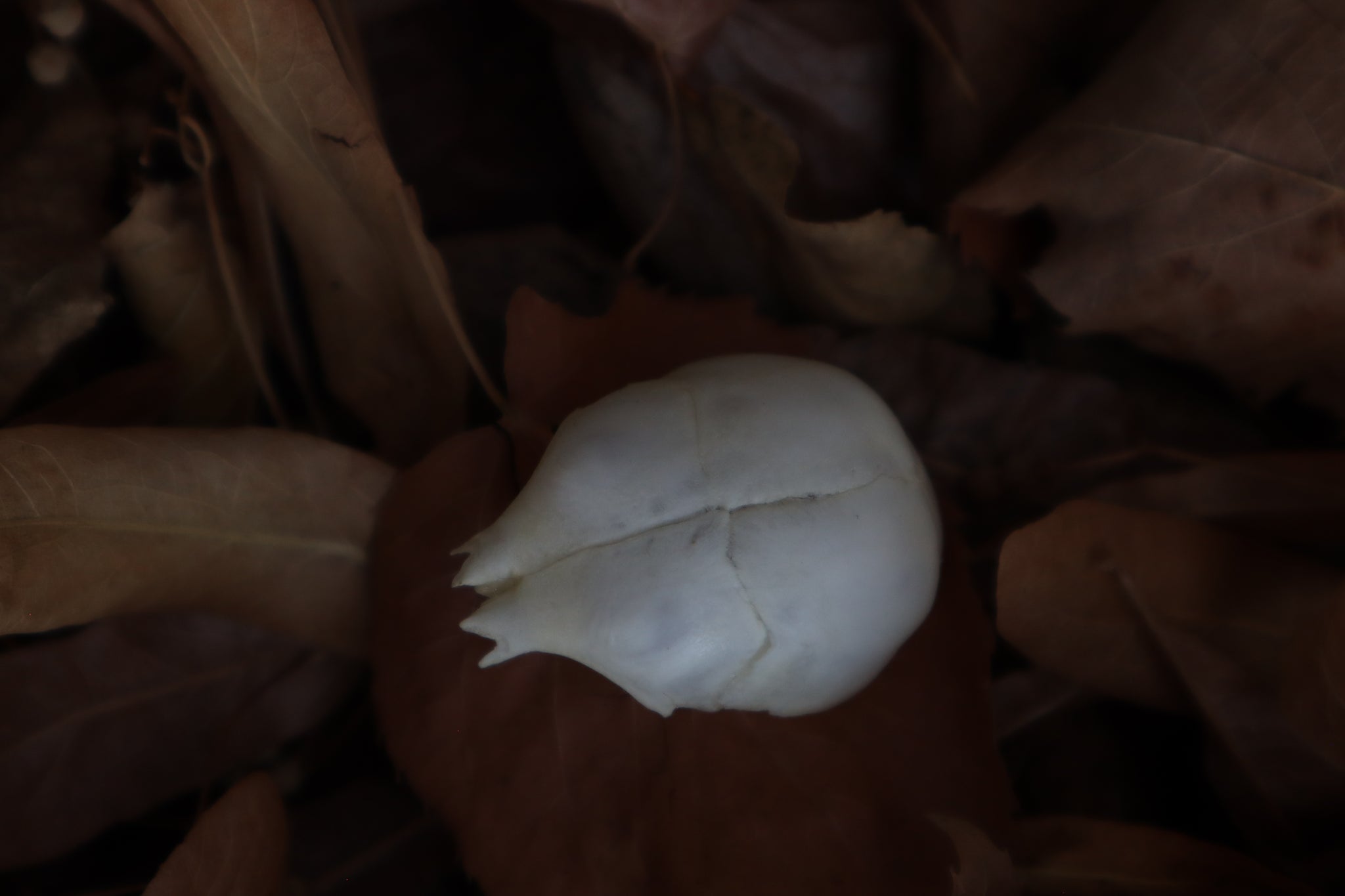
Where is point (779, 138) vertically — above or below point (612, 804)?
above

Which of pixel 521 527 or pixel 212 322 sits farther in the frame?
pixel 212 322

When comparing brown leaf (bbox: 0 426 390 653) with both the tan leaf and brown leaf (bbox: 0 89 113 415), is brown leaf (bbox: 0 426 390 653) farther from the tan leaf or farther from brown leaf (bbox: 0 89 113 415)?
the tan leaf

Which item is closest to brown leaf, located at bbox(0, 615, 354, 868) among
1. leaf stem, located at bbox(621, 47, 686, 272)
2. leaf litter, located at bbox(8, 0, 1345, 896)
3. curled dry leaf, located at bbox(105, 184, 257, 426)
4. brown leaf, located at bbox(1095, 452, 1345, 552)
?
leaf litter, located at bbox(8, 0, 1345, 896)

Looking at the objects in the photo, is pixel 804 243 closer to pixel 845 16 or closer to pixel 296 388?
pixel 845 16

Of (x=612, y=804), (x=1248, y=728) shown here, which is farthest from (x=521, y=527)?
(x=1248, y=728)

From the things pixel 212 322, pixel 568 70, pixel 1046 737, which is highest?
pixel 568 70
